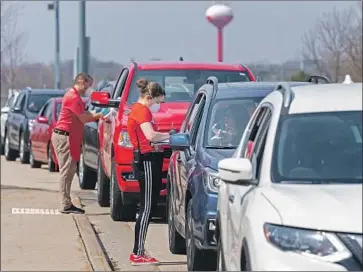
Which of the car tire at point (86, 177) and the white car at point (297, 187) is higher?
the white car at point (297, 187)

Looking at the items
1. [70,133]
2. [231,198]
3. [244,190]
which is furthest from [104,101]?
[244,190]

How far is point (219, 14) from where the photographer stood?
132 feet

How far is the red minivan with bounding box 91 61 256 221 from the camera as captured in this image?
40.9 ft

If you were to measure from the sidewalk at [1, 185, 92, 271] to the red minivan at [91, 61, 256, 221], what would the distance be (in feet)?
2.47

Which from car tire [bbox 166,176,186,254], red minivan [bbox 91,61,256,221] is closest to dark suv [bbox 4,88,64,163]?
red minivan [bbox 91,61,256,221]

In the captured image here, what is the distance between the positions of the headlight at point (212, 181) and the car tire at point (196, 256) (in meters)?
0.42

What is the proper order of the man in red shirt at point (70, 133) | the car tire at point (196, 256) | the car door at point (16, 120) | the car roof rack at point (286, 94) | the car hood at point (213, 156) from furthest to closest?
the car door at point (16, 120), the man in red shirt at point (70, 133), the car hood at point (213, 156), the car tire at point (196, 256), the car roof rack at point (286, 94)

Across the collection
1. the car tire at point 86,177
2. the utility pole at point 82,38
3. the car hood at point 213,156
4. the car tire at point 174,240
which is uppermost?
the utility pole at point 82,38

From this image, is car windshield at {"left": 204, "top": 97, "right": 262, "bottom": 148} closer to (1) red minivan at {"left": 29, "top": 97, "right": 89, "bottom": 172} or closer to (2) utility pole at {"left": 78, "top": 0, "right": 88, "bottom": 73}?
(1) red minivan at {"left": 29, "top": 97, "right": 89, "bottom": 172}

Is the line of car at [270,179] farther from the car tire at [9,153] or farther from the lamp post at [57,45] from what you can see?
the lamp post at [57,45]

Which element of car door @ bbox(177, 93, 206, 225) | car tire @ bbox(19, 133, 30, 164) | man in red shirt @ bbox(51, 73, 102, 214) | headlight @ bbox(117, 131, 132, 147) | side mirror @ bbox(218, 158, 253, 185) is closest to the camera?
side mirror @ bbox(218, 158, 253, 185)

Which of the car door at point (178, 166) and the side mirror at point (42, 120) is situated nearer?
the car door at point (178, 166)

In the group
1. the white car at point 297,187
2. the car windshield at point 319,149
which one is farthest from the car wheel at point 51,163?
the car windshield at point 319,149

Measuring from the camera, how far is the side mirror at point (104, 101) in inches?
523
